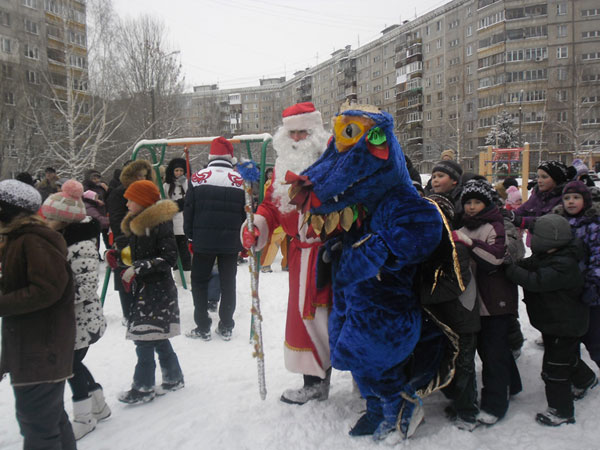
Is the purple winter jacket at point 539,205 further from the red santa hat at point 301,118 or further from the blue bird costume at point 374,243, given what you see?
the red santa hat at point 301,118

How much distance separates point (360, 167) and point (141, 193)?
184 cm

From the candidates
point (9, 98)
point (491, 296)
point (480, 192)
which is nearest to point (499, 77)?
point (9, 98)

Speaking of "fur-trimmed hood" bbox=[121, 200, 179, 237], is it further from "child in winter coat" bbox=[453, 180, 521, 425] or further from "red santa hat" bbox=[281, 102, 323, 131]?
"child in winter coat" bbox=[453, 180, 521, 425]

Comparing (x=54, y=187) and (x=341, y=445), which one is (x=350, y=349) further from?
(x=54, y=187)

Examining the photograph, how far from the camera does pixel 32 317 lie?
2.23 m

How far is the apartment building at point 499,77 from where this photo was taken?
136 ft

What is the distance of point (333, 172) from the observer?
2406 mm

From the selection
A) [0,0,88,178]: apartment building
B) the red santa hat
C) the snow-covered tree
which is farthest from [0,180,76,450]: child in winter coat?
the snow-covered tree

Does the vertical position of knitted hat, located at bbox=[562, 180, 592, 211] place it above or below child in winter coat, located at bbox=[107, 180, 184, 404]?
above

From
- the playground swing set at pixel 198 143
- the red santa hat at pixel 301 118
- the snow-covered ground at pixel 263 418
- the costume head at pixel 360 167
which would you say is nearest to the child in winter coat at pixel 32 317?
the snow-covered ground at pixel 263 418

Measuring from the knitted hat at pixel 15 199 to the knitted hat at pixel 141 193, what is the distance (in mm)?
961

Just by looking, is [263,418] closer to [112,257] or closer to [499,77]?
[112,257]

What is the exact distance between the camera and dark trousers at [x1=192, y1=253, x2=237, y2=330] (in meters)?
4.70

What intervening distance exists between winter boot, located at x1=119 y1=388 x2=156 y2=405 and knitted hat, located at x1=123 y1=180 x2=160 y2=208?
145cm
